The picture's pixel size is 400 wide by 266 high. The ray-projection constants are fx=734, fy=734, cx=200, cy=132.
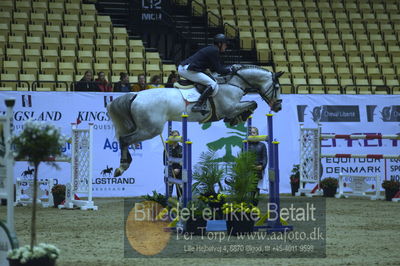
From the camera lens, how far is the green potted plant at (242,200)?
7.97 m

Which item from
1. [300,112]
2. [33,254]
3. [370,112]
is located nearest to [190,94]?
[300,112]

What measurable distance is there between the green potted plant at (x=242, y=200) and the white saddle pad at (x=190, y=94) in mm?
2884

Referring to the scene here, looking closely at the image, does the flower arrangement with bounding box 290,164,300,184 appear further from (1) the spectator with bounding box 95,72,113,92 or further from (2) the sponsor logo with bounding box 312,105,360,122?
(1) the spectator with bounding box 95,72,113,92

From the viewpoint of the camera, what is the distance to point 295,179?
47.8ft

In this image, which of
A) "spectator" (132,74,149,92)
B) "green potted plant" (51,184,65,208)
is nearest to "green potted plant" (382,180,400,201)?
"spectator" (132,74,149,92)

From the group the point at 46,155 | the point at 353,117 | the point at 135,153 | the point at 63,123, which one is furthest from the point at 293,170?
the point at 46,155

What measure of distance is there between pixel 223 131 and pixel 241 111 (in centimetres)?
324

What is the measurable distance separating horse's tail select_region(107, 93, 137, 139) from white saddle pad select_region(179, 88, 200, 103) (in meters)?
0.74

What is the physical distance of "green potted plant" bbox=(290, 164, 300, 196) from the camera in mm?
14555

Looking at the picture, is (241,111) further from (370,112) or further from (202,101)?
(370,112)

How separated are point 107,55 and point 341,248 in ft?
35.0

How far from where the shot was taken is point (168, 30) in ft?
62.8

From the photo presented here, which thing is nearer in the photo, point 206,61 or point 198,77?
point 206,61

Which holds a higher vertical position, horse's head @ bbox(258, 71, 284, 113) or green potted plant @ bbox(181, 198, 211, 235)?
horse's head @ bbox(258, 71, 284, 113)
